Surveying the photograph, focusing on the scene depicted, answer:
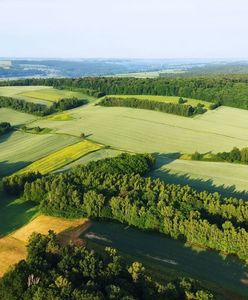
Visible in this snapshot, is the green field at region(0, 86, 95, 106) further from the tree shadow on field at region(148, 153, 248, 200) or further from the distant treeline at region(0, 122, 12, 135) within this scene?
the tree shadow on field at region(148, 153, 248, 200)

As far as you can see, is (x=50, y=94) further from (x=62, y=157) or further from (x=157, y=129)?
(x=62, y=157)

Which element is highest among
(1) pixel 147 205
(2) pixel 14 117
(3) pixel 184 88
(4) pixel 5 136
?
(3) pixel 184 88

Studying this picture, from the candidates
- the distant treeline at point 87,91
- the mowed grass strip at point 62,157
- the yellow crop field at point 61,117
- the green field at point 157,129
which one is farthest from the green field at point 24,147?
→ the distant treeline at point 87,91

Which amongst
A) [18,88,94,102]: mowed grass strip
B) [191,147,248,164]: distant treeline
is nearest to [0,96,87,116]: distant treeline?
[18,88,94,102]: mowed grass strip

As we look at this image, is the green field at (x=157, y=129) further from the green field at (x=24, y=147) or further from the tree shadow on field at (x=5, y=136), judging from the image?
the tree shadow on field at (x=5, y=136)

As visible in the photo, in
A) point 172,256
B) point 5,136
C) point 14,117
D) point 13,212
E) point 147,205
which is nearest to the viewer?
point 172,256

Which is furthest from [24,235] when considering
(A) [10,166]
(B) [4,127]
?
(B) [4,127]

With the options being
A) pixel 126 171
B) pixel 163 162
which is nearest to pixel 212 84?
pixel 163 162
